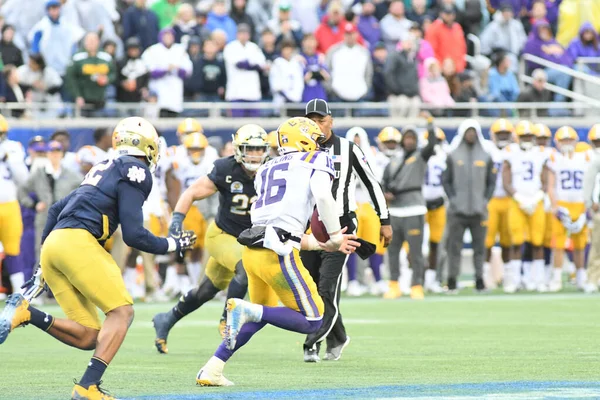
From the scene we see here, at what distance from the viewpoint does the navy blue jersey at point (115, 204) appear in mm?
7742

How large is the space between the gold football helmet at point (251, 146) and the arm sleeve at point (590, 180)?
28.4 feet

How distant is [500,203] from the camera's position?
1950 centimetres

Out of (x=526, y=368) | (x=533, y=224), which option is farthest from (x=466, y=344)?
(x=533, y=224)

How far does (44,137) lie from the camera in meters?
19.7

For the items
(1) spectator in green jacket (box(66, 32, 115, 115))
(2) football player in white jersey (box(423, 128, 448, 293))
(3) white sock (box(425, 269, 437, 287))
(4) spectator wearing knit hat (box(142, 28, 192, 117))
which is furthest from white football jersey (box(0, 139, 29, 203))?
(3) white sock (box(425, 269, 437, 287))

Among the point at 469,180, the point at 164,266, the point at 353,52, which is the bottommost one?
the point at 164,266

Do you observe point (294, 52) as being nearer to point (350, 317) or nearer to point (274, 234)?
point (350, 317)

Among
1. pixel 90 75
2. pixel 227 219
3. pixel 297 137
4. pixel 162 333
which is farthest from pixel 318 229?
pixel 90 75

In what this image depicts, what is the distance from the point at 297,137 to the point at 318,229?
1.77m

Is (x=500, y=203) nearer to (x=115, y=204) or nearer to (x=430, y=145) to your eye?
(x=430, y=145)

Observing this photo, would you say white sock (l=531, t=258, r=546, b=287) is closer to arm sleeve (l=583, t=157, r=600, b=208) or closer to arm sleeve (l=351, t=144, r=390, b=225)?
arm sleeve (l=583, t=157, r=600, b=208)

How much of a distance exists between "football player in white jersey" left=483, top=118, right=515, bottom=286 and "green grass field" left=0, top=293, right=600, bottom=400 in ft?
13.4

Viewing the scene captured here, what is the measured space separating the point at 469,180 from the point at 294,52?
4240mm

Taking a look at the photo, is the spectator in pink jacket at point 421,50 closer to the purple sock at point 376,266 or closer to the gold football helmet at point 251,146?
the purple sock at point 376,266
